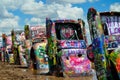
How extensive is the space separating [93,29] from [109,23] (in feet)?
1.89

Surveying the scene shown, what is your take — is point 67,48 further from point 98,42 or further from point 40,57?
point 98,42

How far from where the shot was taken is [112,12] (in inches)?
482

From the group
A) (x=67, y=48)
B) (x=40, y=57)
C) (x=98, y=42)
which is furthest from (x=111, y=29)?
(x=40, y=57)

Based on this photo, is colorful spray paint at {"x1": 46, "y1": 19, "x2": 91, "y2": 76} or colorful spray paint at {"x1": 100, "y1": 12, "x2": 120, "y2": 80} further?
colorful spray paint at {"x1": 46, "y1": 19, "x2": 91, "y2": 76}

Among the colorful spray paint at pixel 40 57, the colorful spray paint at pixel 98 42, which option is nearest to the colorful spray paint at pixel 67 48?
the colorful spray paint at pixel 40 57

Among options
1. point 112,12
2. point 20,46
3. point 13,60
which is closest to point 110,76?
point 112,12

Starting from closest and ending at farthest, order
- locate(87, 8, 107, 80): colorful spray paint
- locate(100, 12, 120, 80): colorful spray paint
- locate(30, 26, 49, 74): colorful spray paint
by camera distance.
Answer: locate(87, 8, 107, 80): colorful spray paint → locate(100, 12, 120, 80): colorful spray paint → locate(30, 26, 49, 74): colorful spray paint

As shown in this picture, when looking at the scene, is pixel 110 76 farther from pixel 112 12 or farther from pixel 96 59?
pixel 112 12

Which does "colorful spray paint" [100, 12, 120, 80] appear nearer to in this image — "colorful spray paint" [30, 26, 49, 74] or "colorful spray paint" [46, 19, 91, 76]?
"colorful spray paint" [46, 19, 91, 76]

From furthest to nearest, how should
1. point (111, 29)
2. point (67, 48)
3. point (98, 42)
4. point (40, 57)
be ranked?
point (40, 57) < point (67, 48) < point (111, 29) < point (98, 42)

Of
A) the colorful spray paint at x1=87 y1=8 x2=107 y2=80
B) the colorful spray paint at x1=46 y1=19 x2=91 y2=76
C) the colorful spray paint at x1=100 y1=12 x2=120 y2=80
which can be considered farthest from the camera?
the colorful spray paint at x1=46 y1=19 x2=91 y2=76

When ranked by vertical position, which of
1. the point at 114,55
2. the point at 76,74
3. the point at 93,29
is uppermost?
the point at 93,29

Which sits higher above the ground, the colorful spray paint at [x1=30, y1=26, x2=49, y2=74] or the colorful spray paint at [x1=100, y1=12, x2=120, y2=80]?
the colorful spray paint at [x1=100, y1=12, x2=120, y2=80]

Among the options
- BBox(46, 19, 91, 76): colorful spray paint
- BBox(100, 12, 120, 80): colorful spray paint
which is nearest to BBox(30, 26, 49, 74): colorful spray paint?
BBox(46, 19, 91, 76): colorful spray paint
